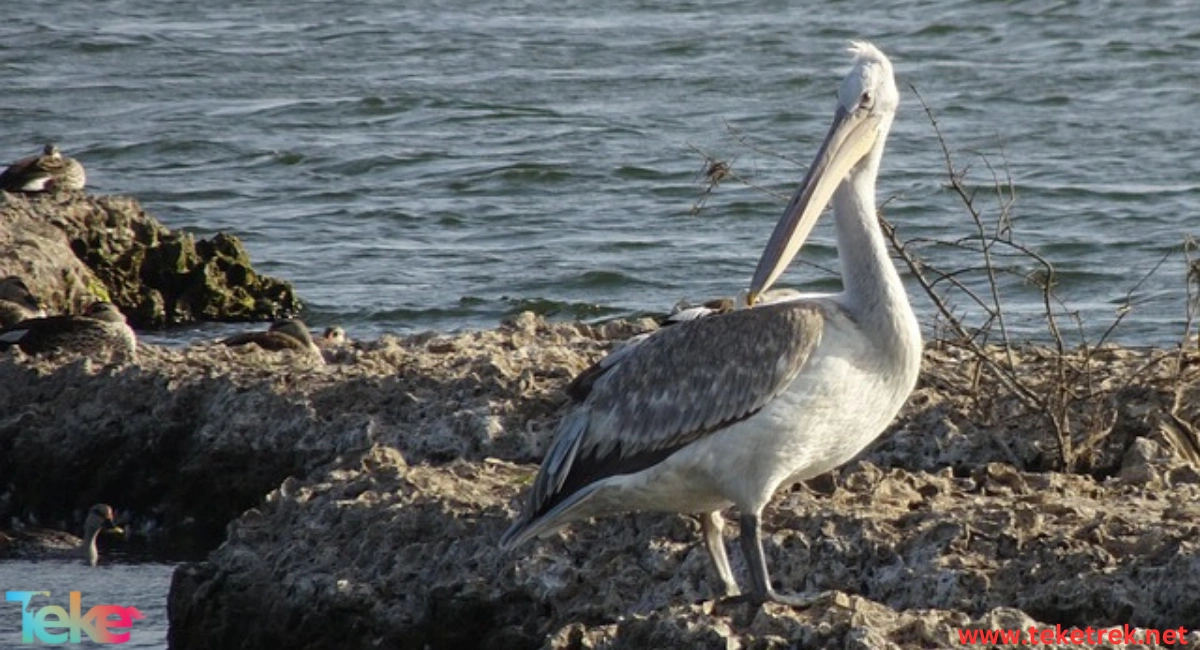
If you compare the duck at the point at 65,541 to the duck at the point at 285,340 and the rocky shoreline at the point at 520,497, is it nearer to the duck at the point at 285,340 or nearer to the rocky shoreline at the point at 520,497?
the rocky shoreline at the point at 520,497

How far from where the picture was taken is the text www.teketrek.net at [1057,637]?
5.82 metres

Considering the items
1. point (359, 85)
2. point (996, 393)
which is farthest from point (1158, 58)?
point (996, 393)

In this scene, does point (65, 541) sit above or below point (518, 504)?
below

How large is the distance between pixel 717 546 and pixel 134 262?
28.9 ft

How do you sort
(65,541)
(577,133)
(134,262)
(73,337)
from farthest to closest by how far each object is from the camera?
(577,133), (134,262), (73,337), (65,541)

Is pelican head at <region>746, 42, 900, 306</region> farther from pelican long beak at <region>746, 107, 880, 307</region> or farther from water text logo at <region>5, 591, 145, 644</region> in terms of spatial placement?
water text logo at <region>5, 591, 145, 644</region>

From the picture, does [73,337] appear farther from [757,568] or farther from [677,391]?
[757,568]

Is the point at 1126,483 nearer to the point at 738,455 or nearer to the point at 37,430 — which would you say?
the point at 738,455

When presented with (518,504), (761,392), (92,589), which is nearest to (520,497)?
(518,504)

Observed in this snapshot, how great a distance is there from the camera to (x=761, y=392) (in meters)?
6.54

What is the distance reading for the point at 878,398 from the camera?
6.57 metres

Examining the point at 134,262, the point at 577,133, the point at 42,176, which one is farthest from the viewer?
the point at 577,133

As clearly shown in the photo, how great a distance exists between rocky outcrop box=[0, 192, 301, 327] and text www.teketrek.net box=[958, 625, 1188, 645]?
934 centimetres

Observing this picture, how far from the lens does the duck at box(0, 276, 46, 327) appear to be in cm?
1290
